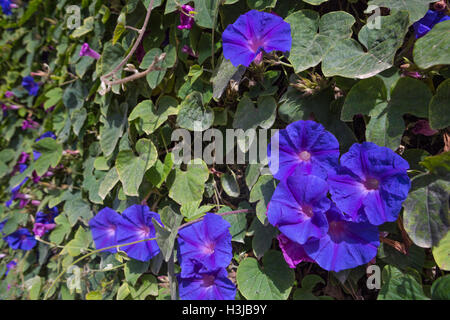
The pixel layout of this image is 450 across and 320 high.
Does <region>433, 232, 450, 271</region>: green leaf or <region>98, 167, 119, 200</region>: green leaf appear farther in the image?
<region>98, 167, 119, 200</region>: green leaf

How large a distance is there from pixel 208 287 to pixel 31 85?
1817 millimetres

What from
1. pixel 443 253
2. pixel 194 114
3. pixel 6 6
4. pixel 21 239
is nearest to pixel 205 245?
pixel 194 114

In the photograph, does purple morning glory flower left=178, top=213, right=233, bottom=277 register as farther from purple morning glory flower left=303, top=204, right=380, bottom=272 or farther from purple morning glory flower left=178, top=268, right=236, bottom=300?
purple morning glory flower left=303, top=204, right=380, bottom=272

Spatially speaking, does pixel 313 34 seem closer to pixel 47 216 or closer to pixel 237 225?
pixel 237 225

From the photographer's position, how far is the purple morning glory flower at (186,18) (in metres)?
1.03

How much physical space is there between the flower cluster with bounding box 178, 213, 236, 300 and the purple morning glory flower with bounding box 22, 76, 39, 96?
1629mm

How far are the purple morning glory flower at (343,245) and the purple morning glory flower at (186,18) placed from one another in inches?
28.7

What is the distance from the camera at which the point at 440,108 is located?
0.71 meters

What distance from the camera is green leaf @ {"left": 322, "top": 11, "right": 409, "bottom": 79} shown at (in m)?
0.74

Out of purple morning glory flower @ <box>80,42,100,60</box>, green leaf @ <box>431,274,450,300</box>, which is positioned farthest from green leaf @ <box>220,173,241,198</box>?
purple morning glory flower @ <box>80,42,100,60</box>

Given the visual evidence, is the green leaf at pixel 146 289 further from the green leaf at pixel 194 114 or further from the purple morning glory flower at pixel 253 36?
the purple morning glory flower at pixel 253 36

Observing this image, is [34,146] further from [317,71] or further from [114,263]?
[317,71]

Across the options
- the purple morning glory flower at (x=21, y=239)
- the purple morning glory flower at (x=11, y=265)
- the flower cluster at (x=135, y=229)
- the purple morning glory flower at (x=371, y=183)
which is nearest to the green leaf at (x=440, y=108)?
the purple morning glory flower at (x=371, y=183)
